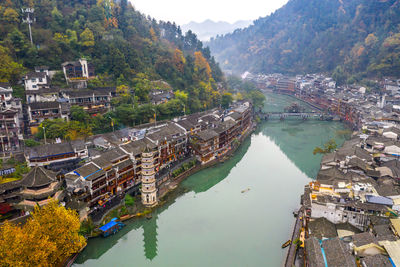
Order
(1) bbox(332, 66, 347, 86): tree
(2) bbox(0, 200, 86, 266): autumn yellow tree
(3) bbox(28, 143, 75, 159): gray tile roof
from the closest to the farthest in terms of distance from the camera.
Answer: (2) bbox(0, 200, 86, 266): autumn yellow tree < (3) bbox(28, 143, 75, 159): gray tile roof < (1) bbox(332, 66, 347, 86): tree

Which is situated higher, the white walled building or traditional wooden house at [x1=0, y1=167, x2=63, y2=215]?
the white walled building

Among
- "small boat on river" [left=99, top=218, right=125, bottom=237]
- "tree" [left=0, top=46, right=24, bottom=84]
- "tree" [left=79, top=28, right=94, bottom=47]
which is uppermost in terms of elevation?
"tree" [left=79, top=28, right=94, bottom=47]

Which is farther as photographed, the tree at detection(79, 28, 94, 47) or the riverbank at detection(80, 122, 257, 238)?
the tree at detection(79, 28, 94, 47)

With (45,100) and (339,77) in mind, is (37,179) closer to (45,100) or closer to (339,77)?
(45,100)

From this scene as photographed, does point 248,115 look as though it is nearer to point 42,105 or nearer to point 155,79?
point 155,79

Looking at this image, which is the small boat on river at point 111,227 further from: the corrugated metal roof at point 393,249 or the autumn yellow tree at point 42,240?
the corrugated metal roof at point 393,249

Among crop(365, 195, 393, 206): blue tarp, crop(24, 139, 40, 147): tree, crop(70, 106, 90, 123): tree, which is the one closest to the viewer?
crop(365, 195, 393, 206): blue tarp

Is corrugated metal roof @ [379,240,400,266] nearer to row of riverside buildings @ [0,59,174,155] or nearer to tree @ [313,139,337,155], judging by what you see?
tree @ [313,139,337,155]

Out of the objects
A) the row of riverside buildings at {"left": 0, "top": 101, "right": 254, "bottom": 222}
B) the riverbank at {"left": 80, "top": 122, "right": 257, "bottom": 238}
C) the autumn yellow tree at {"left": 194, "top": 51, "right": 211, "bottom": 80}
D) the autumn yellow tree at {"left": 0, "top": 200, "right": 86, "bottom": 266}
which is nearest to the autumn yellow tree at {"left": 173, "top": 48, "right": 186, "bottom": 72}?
the autumn yellow tree at {"left": 194, "top": 51, "right": 211, "bottom": 80}
